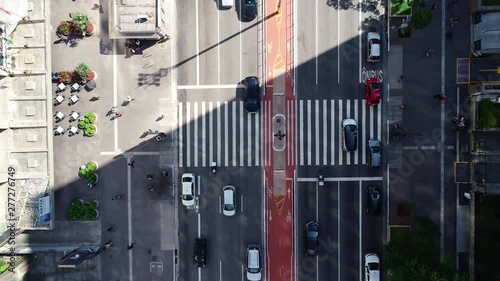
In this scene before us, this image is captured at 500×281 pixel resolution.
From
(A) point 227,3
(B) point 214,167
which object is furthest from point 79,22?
(B) point 214,167

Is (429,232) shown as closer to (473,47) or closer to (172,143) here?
(473,47)

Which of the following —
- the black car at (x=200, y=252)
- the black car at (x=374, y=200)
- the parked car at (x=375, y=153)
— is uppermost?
the parked car at (x=375, y=153)

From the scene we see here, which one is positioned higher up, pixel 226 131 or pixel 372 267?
pixel 226 131

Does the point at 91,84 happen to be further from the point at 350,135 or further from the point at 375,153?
the point at 375,153

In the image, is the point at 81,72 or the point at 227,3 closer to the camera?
the point at 81,72

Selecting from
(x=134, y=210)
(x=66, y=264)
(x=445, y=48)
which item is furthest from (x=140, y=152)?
(x=445, y=48)

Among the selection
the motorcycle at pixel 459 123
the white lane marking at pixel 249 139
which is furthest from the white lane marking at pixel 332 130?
the motorcycle at pixel 459 123

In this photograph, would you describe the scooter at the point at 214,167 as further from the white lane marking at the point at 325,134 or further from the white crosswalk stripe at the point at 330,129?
the white lane marking at the point at 325,134
